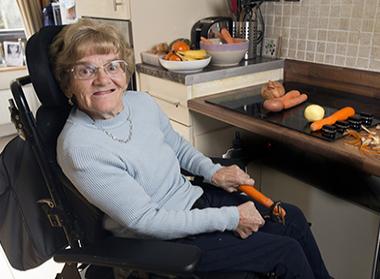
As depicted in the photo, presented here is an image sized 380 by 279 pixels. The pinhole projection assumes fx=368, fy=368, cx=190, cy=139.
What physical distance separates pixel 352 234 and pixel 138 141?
89cm

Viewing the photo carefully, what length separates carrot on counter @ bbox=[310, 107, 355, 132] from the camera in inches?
49.1

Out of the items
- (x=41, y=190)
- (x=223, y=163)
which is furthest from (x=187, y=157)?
(x=41, y=190)

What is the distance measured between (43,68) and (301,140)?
2.69 feet

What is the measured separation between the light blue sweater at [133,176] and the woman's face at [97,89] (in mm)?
35

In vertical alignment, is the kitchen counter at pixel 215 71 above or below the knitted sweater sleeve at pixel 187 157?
above

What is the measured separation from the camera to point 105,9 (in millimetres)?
2010

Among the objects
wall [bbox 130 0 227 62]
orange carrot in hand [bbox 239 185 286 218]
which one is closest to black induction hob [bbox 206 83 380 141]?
orange carrot in hand [bbox 239 185 286 218]

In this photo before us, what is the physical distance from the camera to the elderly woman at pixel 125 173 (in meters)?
0.97

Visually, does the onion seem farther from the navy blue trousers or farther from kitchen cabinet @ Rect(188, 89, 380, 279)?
the navy blue trousers

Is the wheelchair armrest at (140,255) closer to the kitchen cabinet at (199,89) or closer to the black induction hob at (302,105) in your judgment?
the black induction hob at (302,105)

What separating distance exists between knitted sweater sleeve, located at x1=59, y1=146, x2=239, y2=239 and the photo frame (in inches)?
126

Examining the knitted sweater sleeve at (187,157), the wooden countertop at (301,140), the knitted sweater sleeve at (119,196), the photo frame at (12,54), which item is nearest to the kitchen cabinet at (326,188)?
the wooden countertop at (301,140)

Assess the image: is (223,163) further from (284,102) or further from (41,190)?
(41,190)

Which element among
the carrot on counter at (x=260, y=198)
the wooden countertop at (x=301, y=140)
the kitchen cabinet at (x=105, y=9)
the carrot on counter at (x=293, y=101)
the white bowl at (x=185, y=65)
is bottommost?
the carrot on counter at (x=260, y=198)
